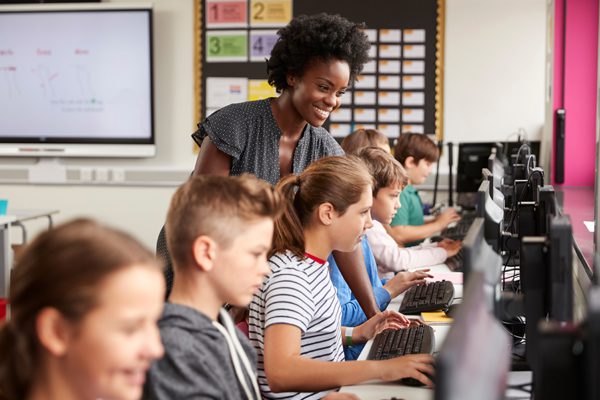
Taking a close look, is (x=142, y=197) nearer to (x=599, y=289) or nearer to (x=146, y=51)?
(x=146, y=51)

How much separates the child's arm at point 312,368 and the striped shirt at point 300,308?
39 mm

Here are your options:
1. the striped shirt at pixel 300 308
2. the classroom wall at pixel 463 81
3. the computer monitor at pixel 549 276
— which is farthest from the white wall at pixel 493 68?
the computer monitor at pixel 549 276

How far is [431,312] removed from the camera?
2.68m

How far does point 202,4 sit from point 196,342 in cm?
500

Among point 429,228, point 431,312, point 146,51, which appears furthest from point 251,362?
point 146,51

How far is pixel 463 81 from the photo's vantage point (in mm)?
6020

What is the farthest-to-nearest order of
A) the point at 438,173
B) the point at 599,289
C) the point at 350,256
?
the point at 438,173 → the point at 350,256 → the point at 599,289

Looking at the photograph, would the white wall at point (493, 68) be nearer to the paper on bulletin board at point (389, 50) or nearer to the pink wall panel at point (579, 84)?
the paper on bulletin board at point (389, 50)

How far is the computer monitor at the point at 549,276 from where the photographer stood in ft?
5.00

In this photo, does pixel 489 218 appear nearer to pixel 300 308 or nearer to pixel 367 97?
pixel 300 308

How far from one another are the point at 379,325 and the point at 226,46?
418cm

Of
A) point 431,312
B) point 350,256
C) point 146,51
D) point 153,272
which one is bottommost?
point 431,312

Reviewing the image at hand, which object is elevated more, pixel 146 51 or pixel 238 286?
pixel 146 51

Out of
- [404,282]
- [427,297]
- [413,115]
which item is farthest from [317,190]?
[413,115]
